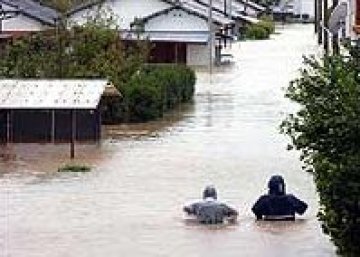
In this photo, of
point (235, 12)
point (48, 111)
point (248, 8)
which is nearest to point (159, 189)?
point (48, 111)

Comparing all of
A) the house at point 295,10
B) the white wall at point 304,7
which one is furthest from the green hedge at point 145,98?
the white wall at point 304,7

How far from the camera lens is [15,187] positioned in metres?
22.8

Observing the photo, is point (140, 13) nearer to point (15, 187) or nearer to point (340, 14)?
point (340, 14)

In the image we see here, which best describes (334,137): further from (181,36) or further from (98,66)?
(181,36)

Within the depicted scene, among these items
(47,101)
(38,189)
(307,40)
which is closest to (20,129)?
(47,101)

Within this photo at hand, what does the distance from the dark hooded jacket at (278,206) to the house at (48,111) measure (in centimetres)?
1053

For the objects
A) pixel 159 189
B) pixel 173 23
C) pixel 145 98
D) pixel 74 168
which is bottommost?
pixel 159 189

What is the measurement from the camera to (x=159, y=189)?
22.4 m

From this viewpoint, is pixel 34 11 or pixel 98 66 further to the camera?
pixel 34 11

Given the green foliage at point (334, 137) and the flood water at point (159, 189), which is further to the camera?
the flood water at point (159, 189)

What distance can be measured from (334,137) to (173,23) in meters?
55.8

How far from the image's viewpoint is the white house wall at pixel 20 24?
6197cm

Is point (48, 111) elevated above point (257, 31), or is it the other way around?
point (257, 31)

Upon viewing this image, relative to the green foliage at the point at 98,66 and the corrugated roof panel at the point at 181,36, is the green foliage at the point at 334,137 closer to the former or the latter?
the green foliage at the point at 98,66
